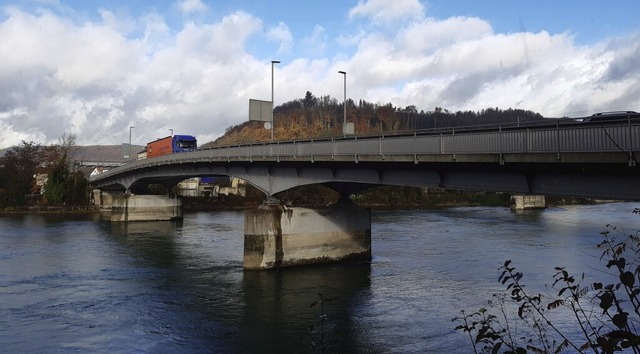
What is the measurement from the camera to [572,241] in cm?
4344

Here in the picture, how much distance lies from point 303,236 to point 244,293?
7890mm

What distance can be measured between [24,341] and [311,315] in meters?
11.2

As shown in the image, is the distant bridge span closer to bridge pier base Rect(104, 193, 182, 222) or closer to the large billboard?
the large billboard

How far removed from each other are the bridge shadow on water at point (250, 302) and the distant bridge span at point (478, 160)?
242 inches

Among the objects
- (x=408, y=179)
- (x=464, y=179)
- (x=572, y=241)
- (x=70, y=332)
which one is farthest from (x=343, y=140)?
(x=572, y=241)

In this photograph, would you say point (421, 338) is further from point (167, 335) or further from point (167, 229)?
point (167, 229)

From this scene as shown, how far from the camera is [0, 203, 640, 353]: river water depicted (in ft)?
60.5

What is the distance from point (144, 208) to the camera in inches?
2867

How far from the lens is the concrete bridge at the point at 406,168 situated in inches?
624

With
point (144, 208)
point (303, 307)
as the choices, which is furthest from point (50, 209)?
point (303, 307)

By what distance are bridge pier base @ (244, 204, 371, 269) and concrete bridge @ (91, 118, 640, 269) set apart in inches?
2.6

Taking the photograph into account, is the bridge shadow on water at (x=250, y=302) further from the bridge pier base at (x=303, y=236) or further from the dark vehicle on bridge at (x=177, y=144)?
the dark vehicle on bridge at (x=177, y=144)

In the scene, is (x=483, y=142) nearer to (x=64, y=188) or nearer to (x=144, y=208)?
(x=144, y=208)

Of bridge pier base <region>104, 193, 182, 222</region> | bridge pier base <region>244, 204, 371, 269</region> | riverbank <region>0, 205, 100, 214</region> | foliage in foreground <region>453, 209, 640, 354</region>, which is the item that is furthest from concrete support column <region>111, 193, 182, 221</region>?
foliage in foreground <region>453, 209, 640, 354</region>
